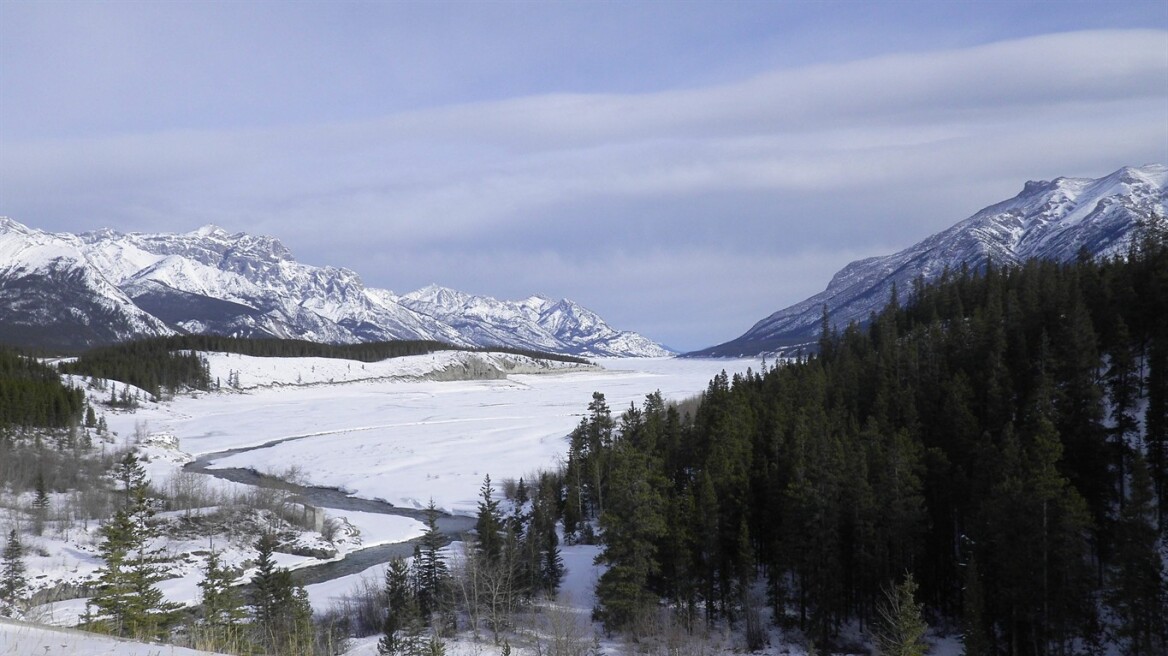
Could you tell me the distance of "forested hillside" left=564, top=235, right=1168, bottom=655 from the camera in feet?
106

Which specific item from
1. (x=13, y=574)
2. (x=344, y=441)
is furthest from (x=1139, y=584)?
(x=344, y=441)

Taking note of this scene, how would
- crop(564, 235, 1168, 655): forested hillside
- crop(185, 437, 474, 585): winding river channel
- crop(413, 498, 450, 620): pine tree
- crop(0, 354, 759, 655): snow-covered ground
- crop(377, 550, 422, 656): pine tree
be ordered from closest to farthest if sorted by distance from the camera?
1. crop(377, 550, 422, 656): pine tree
2. crop(564, 235, 1168, 655): forested hillside
3. crop(413, 498, 450, 620): pine tree
4. crop(0, 354, 759, 655): snow-covered ground
5. crop(185, 437, 474, 585): winding river channel

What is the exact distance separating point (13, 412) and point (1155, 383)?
326 feet

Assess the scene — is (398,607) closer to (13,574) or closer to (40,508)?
(13,574)

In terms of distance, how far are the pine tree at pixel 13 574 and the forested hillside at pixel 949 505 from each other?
90.4ft

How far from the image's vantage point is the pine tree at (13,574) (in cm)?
3519

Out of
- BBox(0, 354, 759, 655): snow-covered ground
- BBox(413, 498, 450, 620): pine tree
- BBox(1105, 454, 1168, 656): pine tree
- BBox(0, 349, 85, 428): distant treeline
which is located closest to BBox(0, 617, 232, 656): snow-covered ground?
BBox(0, 354, 759, 655): snow-covered ground

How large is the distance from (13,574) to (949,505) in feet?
164

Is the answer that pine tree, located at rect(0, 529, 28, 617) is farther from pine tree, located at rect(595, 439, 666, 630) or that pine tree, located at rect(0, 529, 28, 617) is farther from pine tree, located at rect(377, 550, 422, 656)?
pine tree, located at rect(595, 439, 666, 630)

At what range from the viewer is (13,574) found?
38.1 m

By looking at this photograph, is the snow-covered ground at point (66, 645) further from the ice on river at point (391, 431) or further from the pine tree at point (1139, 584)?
the ice on river at point (391, 431)

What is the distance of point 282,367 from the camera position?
16775 centimetres

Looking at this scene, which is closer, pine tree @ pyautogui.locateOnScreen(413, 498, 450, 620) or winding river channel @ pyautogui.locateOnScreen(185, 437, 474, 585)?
pine tree @ pyautogui.locateOnScreen(413, 498, 450, 620)

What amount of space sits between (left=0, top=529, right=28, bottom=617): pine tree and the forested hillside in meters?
27.6
